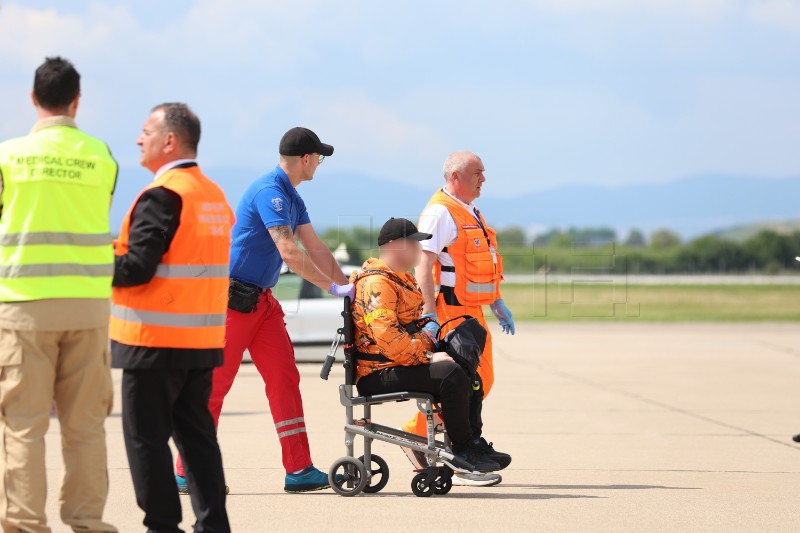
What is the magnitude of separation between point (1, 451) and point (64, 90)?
1.51 metres

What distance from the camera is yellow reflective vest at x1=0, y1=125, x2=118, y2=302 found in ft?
17.7

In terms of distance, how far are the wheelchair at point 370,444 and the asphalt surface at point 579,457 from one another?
→ 11 centimetres

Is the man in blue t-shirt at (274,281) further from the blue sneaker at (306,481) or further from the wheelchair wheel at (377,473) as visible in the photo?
the wheelchair wheel at (377,473)

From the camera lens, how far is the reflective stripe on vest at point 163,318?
18.4 feet

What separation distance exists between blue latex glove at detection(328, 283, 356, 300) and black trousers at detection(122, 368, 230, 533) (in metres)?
2.15

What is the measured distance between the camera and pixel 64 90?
18.2ft

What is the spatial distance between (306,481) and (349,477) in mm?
267

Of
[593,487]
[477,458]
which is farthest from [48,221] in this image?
[593,487]

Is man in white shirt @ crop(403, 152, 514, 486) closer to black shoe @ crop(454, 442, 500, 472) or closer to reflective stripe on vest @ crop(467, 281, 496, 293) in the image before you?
reflective stripe on vest @ crop(467, 281, 496, 293)

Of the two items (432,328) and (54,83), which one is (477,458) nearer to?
(432,328)

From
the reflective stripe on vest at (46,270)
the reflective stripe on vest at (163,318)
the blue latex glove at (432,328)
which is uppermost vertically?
the reflective stripe on vest at (46,270)

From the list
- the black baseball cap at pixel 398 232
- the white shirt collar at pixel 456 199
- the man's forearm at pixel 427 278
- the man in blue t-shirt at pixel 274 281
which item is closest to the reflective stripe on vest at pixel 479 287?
the man's forearm at pixel 427 278

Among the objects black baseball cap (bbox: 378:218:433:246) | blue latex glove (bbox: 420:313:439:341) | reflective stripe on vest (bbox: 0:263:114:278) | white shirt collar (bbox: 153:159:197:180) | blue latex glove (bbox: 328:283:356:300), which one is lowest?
blue latex glove (bbox: 420:313:439:341)

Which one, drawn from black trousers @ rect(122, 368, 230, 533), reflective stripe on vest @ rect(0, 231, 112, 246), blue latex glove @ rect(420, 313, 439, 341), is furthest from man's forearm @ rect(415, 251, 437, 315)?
reflective stripe on vest @ rect(0, 231, 112, 246)
